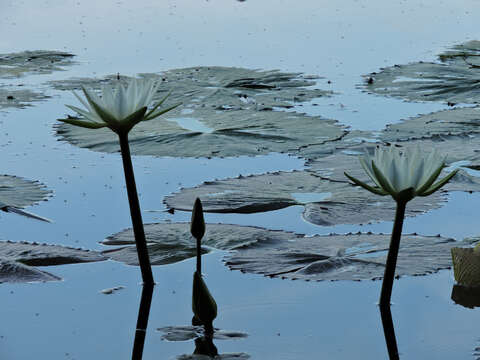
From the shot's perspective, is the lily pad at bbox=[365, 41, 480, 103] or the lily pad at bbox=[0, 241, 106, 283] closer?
the lily pad at bbox=[0, 241, 106, 283]

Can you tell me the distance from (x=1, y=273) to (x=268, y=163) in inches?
50.0

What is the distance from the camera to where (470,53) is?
4832 mm

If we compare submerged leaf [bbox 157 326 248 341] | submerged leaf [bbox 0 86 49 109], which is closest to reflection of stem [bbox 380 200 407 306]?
submerged leaf [bbox 157 326 248 341]

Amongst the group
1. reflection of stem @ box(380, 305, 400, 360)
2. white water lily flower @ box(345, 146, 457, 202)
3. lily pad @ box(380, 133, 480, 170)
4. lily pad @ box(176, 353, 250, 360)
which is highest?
white water lily flower @ box(345, 146, 457, 202)

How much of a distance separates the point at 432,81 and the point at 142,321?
2.81 m

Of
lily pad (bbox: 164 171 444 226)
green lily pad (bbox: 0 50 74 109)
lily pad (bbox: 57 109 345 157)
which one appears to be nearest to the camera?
lily pad (bbox: 164 171 444 226)

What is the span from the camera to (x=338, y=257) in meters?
1.92

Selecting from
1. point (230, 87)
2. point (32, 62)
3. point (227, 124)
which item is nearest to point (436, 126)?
point (227, 124)

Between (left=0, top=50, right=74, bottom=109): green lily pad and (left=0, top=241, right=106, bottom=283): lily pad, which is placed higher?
(left=0, top=50, right=74, bottom=109): green lily pad

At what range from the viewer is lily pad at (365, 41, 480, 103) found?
12.8 ft

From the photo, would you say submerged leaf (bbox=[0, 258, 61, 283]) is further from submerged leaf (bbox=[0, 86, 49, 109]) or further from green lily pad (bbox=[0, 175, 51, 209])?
submerged leaf (bbox=[0, 86, 49, 109])

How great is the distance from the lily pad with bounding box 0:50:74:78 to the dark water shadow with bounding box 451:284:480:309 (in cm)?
362

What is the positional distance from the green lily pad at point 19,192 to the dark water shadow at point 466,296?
A: 4.44 ft

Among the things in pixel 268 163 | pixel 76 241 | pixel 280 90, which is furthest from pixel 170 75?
pixel 76 241
